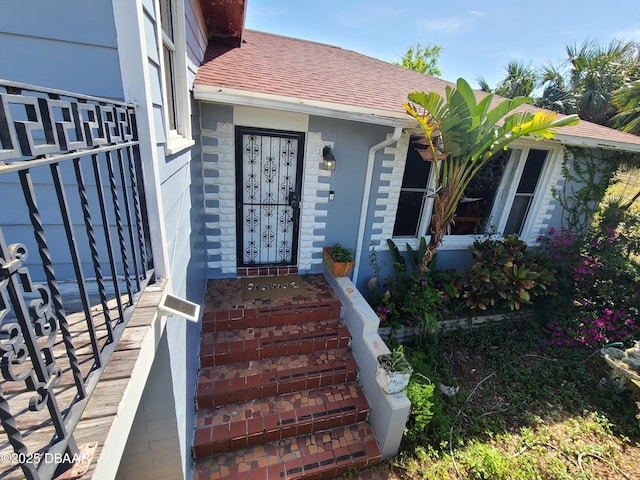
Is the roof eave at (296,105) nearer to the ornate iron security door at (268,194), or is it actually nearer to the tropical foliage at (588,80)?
the ornate iron security door at (268,194)

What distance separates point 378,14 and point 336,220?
12.7m

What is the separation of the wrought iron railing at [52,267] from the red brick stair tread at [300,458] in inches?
93.0

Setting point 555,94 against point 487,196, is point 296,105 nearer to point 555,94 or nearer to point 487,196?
point 487,196

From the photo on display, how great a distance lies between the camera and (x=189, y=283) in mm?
2762

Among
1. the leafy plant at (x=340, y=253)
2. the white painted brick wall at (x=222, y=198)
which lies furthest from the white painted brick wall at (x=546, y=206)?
the white painted brick wall at (x=222, y=198)

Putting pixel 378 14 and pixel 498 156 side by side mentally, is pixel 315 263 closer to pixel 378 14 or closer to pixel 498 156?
pixel 498 156

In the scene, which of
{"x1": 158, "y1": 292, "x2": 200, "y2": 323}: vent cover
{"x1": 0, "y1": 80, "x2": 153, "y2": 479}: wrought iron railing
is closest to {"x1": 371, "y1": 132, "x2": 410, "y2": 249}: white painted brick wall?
{"x1": 158, "y1": 292, "x2": 200, "y2": 323}: vent cover

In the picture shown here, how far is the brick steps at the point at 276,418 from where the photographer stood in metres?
2.96

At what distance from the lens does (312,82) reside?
419cm

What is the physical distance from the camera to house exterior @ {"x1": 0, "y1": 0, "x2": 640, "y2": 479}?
4.32 ft

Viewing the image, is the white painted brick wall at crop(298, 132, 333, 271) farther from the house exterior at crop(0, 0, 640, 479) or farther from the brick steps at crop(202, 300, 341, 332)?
the brick steps at crop(202, 300, 341, 332)

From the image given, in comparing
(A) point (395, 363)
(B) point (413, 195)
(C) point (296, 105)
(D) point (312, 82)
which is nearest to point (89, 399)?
(A) point (395, 363)

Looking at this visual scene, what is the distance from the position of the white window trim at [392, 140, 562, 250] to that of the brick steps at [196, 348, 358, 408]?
8.23ft

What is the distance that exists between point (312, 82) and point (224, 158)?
177cm
